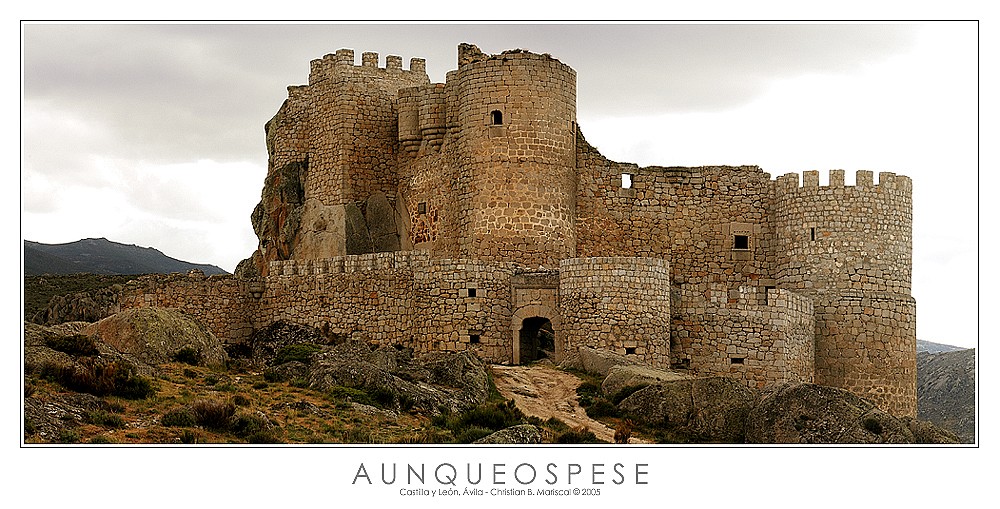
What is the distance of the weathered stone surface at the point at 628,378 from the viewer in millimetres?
25781

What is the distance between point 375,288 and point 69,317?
7.62 meters

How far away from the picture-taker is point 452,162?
35812 millimetres

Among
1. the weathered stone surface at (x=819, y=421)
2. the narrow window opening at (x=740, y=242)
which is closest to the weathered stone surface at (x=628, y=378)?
the weathered stone surface at (x=819, y=421)

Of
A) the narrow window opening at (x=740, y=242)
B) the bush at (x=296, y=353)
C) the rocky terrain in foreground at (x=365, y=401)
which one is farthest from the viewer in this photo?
the narrow window opening at (x=740, y=242)

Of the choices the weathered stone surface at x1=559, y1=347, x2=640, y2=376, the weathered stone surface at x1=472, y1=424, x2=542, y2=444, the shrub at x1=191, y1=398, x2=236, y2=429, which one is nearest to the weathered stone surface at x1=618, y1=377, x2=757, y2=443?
the weathered stone surface at x1=559, y1=347, x2=640, y2=376

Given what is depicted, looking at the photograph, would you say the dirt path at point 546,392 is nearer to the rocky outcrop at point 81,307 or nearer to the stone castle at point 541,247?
the stone castle at point 541,247

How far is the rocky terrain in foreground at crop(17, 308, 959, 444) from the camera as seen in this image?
20.3 meters

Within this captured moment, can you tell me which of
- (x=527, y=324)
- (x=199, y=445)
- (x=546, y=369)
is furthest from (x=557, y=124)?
(x=199, y=445)

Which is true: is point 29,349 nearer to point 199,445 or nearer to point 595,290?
point 199,445

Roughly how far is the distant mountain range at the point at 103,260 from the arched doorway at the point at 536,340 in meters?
10.0

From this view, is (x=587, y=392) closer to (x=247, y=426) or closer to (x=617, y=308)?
(x=617, y=308)

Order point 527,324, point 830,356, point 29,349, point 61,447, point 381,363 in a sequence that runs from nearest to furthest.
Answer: point 61,447, point 29,349, point 381,363, point 527,324, point 830,356

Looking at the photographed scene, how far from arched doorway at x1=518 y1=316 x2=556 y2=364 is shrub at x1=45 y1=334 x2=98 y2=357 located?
34.7 ft

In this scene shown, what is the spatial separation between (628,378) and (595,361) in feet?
7.41
